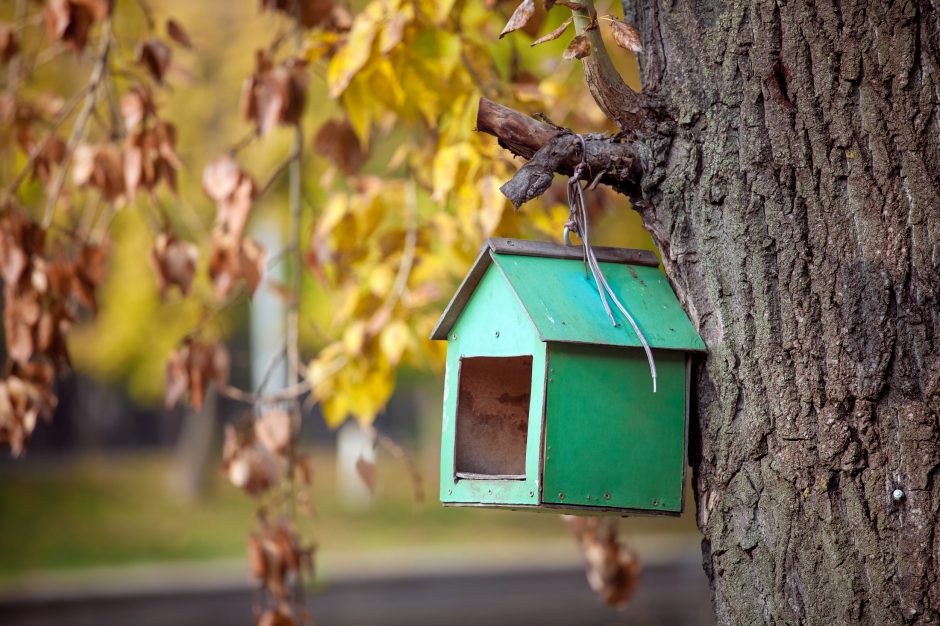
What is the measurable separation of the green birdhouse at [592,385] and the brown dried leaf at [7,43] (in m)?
1.85

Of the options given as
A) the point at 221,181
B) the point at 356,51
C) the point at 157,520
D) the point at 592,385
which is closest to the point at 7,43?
the point at 221,181

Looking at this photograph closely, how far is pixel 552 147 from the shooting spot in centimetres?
178

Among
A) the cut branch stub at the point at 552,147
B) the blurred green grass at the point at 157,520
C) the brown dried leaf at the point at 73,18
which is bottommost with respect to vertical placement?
the blurred green grass at the point at 157,520

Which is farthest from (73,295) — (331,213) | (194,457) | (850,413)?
(194,457)

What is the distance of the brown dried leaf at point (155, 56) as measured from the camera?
2768 millimetres

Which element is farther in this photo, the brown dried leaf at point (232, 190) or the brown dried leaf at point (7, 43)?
the brown dried leaf at point (7, 43)

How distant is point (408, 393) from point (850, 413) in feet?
61.6

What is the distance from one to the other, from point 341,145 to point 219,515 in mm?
11324

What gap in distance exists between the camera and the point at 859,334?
162 centimetres

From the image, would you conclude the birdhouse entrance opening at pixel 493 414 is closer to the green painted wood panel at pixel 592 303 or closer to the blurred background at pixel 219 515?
the green painted wood panel at pixel 592 303

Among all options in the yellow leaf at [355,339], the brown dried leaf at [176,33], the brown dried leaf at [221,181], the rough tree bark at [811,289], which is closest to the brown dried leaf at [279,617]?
the yellow leaf at [355,339]

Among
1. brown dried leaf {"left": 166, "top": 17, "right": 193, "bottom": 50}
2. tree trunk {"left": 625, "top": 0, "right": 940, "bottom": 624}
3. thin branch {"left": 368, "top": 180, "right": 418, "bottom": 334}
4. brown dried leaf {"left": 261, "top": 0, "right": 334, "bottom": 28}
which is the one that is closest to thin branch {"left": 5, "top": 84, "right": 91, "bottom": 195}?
brown dried leaf {"left": 166, "top": 17, "right": 193, "bottom": 50}

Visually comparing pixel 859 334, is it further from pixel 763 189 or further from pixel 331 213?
pixel 331 213

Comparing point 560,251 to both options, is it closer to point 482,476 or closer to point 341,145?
point 482,476
